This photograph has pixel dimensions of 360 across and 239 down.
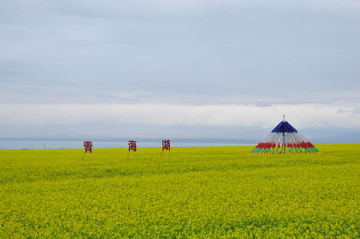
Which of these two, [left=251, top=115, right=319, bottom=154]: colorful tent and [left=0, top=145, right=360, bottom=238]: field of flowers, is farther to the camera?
[left=251, top=115, right=319, bottom=154]: colorful tent

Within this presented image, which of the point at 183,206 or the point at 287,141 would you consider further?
the point at 287,141

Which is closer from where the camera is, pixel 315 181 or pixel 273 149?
pixel 315 181

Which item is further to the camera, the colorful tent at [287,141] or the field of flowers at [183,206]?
the colorful tent at [287,141]

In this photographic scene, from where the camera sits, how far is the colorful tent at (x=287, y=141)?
3381cm

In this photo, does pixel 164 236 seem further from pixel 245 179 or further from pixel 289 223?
pixel 245 179

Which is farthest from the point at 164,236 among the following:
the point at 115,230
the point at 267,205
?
the point at 267,205

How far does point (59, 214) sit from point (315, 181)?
10226 millimetres

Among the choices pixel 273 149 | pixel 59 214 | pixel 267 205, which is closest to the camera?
pixel 59 214

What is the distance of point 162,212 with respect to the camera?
9680 millimetres

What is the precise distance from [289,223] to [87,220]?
491 cm

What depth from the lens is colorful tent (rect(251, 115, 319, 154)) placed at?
33.8m

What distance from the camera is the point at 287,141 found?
112ft

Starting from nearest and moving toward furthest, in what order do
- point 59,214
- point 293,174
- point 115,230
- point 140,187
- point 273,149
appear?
point 115,230 → point 59,214 → point 140,187 → point 293,174 → point 273,149

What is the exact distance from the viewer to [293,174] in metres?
17.4
